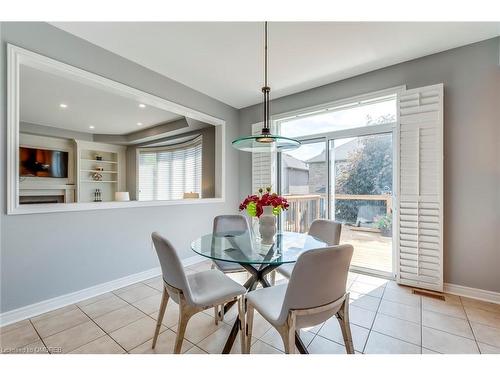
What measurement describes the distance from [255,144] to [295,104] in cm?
191

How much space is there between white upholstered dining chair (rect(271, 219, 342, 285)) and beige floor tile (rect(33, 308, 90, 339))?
1800 millimetres

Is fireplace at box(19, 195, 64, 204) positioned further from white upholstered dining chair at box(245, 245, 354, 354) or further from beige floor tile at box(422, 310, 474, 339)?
beige floor tile at box(422, 310, 474, 339)

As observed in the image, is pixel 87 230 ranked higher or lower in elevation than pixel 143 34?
lower

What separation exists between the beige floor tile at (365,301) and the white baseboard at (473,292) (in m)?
0.85

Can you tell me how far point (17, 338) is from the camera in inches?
70.4

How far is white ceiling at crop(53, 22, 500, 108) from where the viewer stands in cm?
216

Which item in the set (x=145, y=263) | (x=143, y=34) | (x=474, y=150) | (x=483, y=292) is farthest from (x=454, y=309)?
(x=143, y=34)

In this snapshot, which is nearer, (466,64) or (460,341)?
(460,341)

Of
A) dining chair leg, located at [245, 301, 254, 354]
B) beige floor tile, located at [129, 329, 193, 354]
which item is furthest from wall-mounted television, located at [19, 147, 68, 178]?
dining chair leg, located at [245, 301, 254, 354]

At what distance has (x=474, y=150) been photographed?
2.40 m

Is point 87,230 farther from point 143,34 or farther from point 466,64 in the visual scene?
point 466,64

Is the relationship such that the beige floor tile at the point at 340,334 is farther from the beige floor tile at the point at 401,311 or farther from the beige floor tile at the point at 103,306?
the beige floor tile at the point at 103,306
